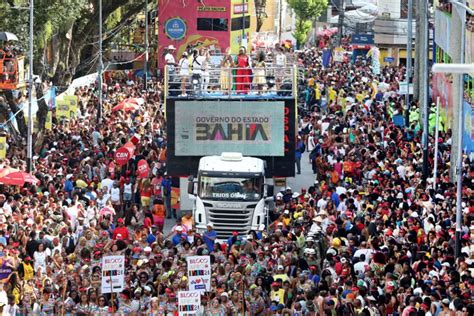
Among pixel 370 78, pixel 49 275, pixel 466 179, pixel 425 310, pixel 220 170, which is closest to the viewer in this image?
pixel 425 310

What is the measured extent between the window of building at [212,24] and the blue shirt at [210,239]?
52.3 metres

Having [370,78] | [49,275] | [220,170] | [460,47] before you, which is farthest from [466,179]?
[370,78]

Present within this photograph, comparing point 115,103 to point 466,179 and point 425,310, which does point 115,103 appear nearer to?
point 466,179

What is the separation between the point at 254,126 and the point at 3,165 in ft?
18.7

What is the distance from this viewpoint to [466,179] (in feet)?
118

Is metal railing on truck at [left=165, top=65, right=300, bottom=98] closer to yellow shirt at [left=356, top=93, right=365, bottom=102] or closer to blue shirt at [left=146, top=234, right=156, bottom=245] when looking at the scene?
blue shirt at [left=146, top=234, right=156, bottom=245]

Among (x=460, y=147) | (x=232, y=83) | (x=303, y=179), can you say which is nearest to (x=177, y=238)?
(x=460, y=147)

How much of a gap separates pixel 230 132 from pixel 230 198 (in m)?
3.23

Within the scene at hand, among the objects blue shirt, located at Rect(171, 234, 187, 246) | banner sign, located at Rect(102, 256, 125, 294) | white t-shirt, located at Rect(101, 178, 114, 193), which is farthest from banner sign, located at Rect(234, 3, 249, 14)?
banner sign, located at Rect(102, 256, 125, 294)

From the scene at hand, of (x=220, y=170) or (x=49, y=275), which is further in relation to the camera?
(x=220, y=170)

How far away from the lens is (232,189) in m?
33.4

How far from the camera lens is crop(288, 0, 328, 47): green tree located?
398 ft

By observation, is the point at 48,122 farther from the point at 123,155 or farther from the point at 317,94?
the point at 317,94

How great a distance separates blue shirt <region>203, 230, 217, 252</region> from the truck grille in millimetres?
2134
